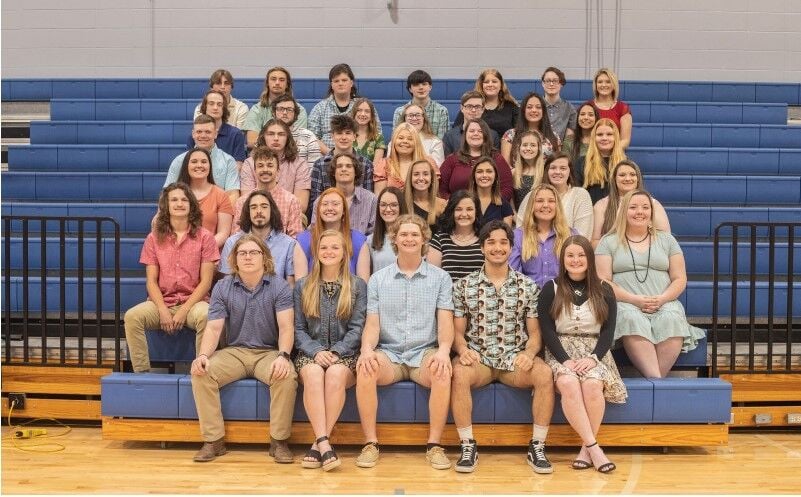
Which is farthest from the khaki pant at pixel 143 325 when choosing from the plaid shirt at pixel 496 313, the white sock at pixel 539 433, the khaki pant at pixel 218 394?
the white sock at pixel 539 433

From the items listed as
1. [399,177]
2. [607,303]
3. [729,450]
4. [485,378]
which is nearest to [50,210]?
[399,177]

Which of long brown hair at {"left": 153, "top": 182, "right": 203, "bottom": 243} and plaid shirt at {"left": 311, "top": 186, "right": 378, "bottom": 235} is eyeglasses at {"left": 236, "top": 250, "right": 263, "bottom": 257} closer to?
→ long brown hair at {"left": 153, "top": 182, "right": 203, "bottom": 243}

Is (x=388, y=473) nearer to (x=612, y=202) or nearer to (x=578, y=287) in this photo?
(x=578, y=287)

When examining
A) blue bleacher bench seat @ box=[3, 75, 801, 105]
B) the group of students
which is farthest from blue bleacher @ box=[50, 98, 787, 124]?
the group of students

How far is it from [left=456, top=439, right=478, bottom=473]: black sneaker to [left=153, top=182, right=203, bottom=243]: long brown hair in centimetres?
158

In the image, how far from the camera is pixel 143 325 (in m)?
A: 4.41

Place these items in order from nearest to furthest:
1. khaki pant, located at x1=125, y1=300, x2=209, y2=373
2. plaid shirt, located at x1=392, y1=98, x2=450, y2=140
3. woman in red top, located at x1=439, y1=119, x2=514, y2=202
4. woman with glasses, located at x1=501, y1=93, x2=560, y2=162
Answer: khaki pant, located at x1=125, y1=300, x2=209, y2=373, woman in red top, located at x1=439, y1=119, x2=514, y2=202, woman with glasses, located at x1=501, y1=93, x2=560, y2=162, plaid shirt, located at x1=392, y1=98, x2=450, y2=140

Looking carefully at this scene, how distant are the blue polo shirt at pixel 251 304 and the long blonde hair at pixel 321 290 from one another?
0.25 feet

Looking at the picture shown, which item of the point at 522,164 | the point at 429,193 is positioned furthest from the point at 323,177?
the point at 522,164

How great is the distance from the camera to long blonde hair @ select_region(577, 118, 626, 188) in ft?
17.1

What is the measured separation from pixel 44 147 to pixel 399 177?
282 cm

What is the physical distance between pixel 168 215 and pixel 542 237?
1.73 metres

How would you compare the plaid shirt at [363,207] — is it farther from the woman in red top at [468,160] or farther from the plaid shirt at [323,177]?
the woman in red top at [468,160]

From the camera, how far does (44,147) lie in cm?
663
